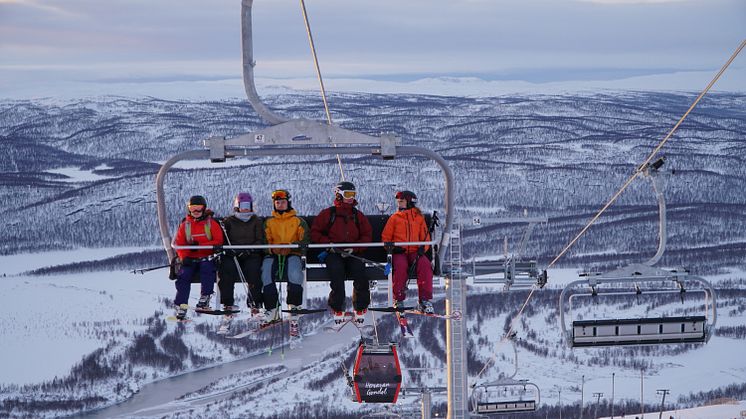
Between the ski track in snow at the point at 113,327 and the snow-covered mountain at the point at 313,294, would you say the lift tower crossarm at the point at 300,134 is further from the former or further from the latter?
the ski track in snow at the point at 113,327

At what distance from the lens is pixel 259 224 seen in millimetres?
13102

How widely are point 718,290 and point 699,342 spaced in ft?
344

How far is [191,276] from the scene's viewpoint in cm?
1325

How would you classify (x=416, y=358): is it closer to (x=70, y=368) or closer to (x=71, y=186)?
(x=70, y=368)

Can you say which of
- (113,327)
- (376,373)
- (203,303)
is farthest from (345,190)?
(113,327)

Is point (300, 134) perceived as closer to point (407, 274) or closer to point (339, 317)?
point (407, 274)

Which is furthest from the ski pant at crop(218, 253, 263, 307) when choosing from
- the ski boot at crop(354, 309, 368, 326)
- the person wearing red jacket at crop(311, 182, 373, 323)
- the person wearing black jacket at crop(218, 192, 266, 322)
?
the ski boot at crop(354, 309, 368, 326)

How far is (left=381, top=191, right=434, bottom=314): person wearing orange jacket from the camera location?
13.2 metres

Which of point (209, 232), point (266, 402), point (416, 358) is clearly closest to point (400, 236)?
point (209, 232)

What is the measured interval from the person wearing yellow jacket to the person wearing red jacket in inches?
8.4

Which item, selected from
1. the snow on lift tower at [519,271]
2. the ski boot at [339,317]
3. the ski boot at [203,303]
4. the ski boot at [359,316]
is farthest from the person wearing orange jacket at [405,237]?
the snow on lift tower at [519,271]

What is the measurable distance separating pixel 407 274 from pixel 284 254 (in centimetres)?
145

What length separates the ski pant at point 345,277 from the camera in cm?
1336

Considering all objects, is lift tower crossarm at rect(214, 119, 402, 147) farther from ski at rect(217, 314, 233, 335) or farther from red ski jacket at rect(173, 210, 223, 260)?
ski at rect(217, 314, 233, 335)
